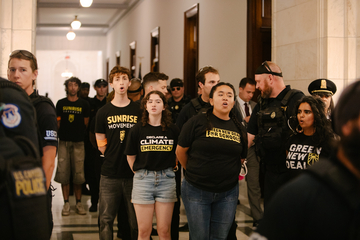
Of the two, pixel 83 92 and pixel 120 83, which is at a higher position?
pixel 83 92

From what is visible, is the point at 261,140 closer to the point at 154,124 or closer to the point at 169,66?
the point at 154,124

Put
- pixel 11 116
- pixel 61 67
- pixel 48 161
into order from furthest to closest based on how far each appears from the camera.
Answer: pixel 61 67
pixel 48 161
pixel 11 116

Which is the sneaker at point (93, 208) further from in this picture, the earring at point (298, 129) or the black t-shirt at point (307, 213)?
the black t-shirt at point (307, 213)

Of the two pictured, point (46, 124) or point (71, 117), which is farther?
point (71, 117)

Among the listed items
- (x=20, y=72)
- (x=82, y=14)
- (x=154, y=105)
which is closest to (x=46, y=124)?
(x=20, y=72)

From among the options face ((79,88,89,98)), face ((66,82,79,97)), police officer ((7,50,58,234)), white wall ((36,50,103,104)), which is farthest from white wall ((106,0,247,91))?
white wall ((36,50,103,104))

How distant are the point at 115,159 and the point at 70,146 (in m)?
2.42

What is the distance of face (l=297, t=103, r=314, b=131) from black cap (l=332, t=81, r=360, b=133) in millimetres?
2163

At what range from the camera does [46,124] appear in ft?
7.62

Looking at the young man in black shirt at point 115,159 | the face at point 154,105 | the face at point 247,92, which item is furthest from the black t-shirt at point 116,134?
the face at point 247,92

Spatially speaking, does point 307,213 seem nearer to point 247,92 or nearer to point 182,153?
point 182,153

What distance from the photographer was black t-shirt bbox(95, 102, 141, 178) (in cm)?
376

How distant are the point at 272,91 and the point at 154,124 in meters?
1.25

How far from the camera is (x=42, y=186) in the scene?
139 cm
